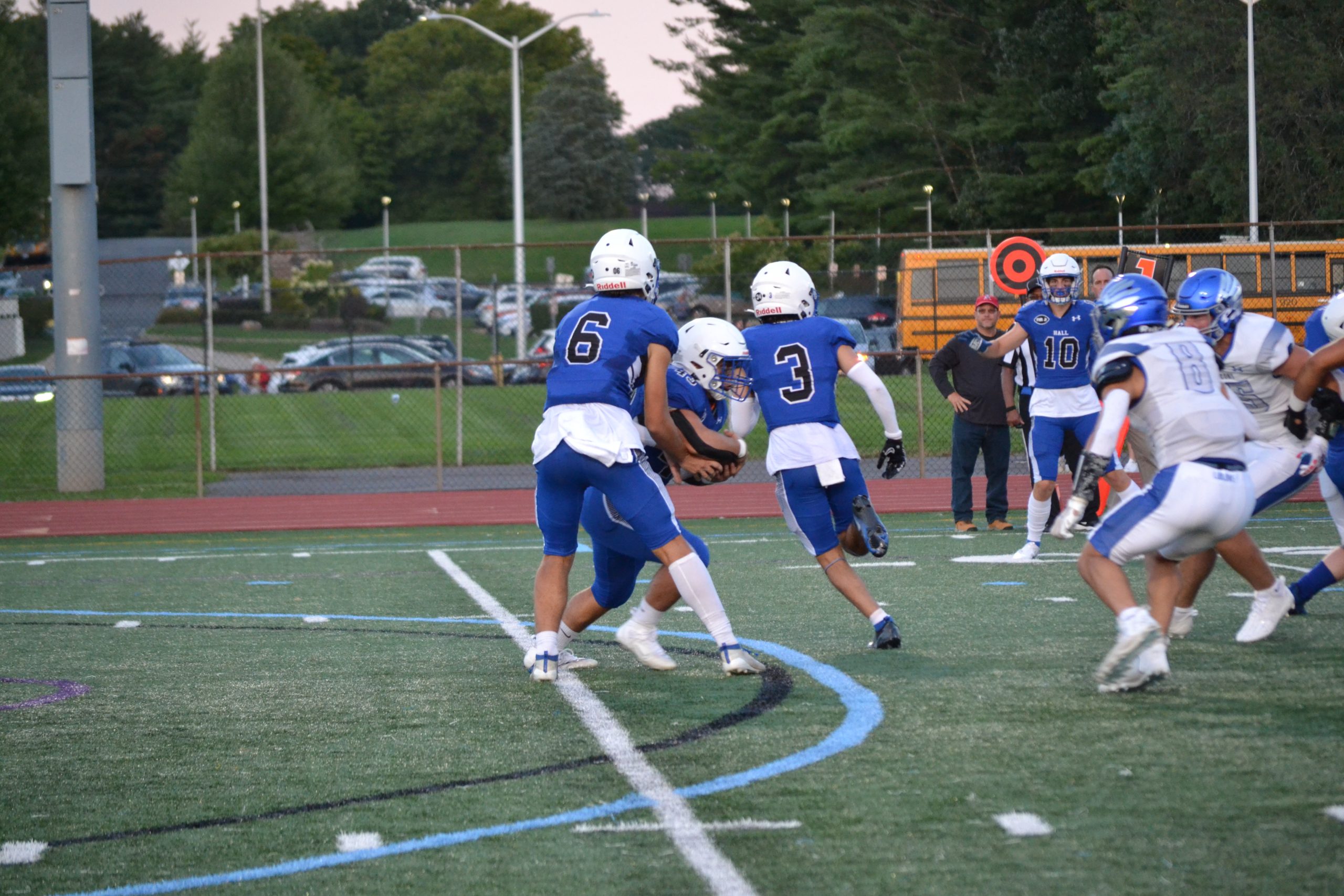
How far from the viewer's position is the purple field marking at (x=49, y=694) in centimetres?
636

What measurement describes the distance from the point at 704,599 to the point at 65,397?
14.4 meters

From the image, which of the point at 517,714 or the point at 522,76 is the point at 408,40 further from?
the point at 517,714

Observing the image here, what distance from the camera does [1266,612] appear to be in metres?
6.86

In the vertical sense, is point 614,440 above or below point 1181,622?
above

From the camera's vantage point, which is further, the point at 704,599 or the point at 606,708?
the point at 704,599

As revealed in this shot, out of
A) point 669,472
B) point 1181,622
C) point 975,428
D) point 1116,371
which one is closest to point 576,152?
point 975,428

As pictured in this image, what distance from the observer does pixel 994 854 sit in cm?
394

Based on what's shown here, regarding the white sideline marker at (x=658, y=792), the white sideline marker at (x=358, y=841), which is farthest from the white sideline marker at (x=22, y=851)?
the white sideline marker at (x=658, y=792)

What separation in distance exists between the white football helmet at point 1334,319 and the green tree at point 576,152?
74658 mm

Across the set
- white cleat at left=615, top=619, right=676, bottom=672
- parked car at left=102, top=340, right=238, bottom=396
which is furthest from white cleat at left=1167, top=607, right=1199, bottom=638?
parked car at left=102, top=340, right=238, bottom=396

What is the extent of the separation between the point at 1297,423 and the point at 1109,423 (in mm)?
1866

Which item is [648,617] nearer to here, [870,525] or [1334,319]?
[870,525]

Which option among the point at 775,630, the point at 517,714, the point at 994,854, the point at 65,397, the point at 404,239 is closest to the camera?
the point at 994,854

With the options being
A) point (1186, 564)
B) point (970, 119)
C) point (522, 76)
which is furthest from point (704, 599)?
point (522, 76)
